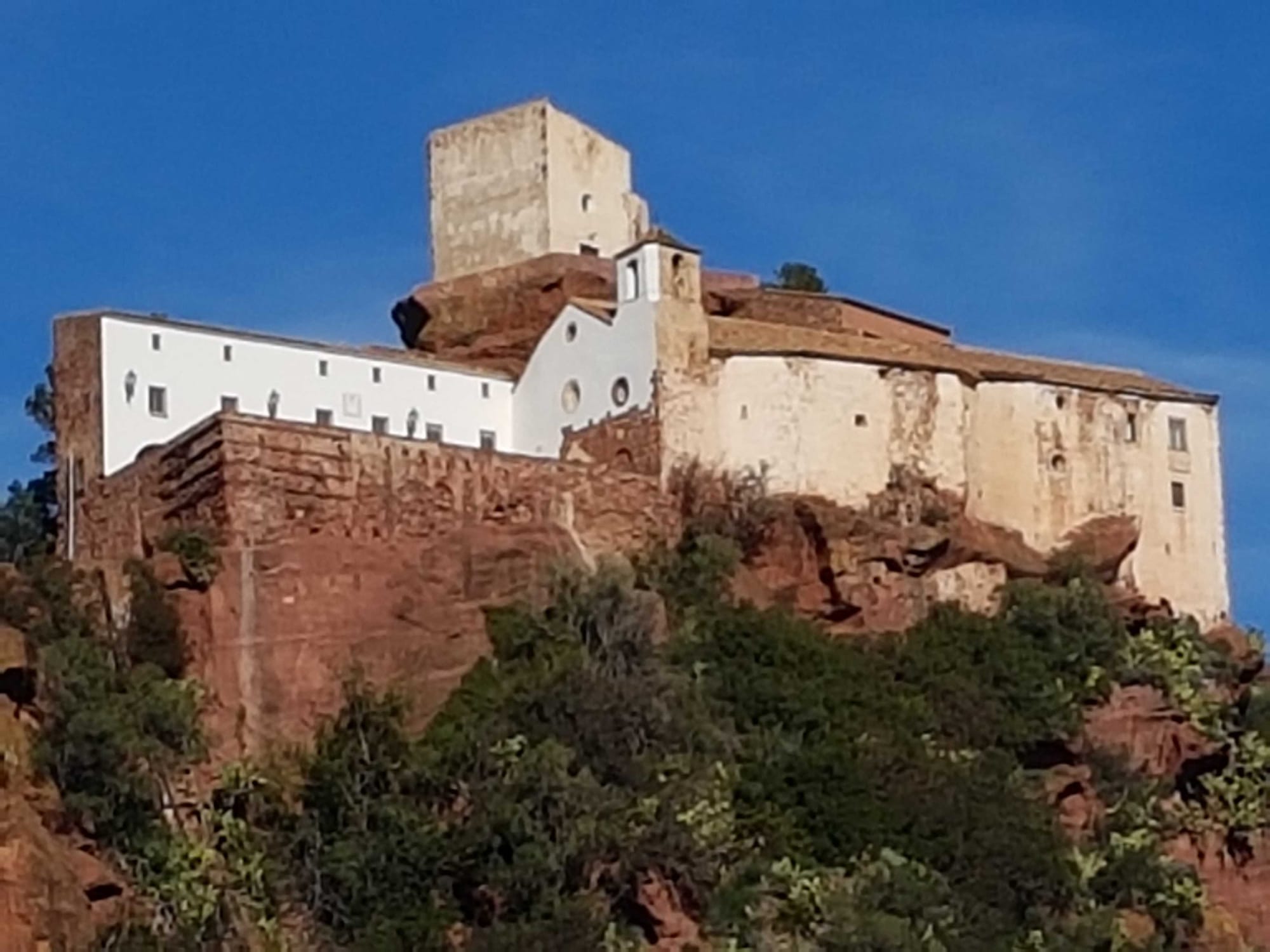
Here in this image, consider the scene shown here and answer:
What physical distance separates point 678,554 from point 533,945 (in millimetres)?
11586

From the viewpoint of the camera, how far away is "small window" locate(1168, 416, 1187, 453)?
7244cm

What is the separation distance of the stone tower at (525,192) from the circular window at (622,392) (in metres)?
6.00

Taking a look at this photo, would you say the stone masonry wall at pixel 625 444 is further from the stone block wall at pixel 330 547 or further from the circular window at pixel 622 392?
the stone block wall at pixel 330 547

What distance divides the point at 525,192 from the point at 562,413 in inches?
259

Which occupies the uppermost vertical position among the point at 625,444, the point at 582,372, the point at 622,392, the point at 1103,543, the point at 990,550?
the point at 582,372

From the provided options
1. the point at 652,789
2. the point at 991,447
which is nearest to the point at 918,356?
the point at 991,447

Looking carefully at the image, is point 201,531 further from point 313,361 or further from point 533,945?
point 533,945

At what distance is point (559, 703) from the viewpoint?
6000cm

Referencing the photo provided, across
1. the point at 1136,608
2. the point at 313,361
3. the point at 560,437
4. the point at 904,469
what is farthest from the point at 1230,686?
the point at 313,361

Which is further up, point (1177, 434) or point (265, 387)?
point (265, 387)

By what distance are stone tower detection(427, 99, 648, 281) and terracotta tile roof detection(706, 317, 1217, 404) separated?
4.90 m

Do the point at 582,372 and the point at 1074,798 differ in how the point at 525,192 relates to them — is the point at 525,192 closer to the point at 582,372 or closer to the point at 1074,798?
the point at 582,372

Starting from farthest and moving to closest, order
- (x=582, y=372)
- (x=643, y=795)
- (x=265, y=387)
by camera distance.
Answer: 1. (x=582, y=372)
2. (x=265, y=387)
3. (x=643, y=795)

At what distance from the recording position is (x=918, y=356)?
70.0 m
